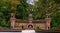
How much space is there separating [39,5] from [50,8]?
1.40 m

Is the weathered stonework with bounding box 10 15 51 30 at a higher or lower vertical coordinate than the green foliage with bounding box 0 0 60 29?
lower

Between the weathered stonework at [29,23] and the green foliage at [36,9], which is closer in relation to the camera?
the weathered stonework at [29,23]

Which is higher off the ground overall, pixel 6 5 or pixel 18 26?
pixel 6 5

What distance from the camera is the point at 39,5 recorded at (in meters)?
21.6

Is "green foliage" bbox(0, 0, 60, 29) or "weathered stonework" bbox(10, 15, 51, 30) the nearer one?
"weathered stonework" bbox(10, 15, 51, 30)

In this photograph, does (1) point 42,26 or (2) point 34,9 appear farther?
(2) point 34,9

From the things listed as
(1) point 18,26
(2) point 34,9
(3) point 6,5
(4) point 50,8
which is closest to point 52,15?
(4) point 50,8

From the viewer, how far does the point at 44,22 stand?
20.5m

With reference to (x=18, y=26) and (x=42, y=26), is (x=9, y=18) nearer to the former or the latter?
(x=18, y=26)

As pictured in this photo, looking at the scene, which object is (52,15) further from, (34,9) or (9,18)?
(9,18)

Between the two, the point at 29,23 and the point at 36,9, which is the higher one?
the point at 36,9

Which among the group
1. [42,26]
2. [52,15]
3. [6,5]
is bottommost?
[42,26]

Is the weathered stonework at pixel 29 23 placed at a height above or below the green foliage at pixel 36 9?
below

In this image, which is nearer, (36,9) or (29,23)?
(29,23)
